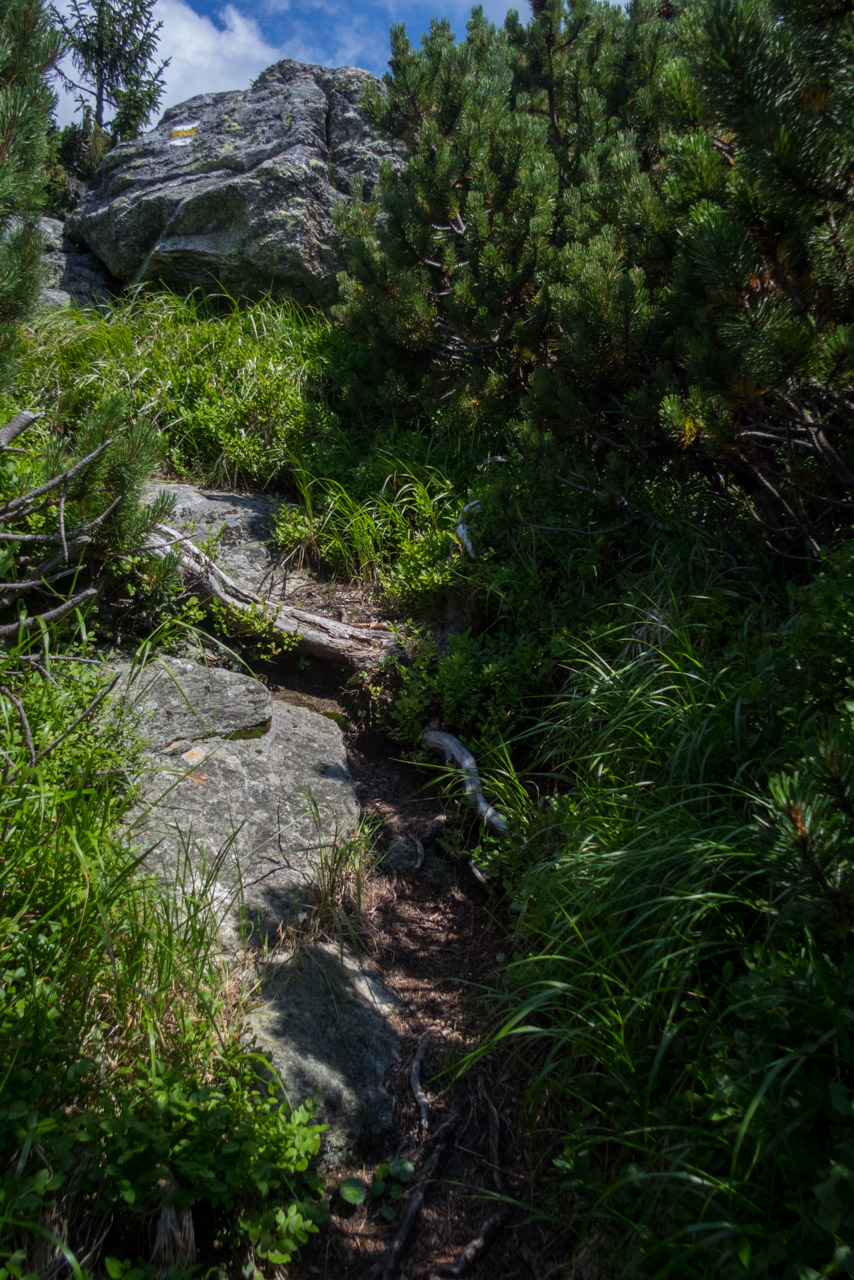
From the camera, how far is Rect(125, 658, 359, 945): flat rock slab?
9.24 ft

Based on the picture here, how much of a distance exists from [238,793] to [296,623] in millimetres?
→ 1168

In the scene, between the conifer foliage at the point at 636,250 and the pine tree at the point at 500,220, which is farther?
the pine tree at the point at 500,220

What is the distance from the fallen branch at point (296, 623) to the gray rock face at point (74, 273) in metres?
3.95

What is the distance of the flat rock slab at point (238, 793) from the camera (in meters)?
2.82

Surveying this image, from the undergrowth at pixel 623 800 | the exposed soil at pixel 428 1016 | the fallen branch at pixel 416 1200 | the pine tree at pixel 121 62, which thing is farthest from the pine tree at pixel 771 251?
the pine tree at pixel 121 62

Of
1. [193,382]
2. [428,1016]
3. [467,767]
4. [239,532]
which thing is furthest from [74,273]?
[428,1016]

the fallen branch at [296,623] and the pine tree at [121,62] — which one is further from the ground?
the pine tree at [121,62]

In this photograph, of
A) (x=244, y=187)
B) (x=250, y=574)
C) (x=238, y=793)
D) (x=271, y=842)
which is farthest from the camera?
(x=244, y=187)

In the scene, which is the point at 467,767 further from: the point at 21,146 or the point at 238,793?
the point at 21,146

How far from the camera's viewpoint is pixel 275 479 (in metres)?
5.22

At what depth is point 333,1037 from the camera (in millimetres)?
2531

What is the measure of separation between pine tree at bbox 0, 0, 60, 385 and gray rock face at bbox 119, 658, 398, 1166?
5.07 ft

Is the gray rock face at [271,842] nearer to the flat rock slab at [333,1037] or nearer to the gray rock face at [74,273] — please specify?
the flat rock slab at [333,1037]

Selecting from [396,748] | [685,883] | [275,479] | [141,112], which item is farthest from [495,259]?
[141,112]
